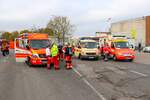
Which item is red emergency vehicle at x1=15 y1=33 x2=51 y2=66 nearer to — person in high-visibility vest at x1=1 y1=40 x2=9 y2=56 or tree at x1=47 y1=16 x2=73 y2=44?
person in high-visibility vest at x1=1 y1=40 x2=9 y2=56

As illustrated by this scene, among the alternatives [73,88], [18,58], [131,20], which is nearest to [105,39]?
[18,58]

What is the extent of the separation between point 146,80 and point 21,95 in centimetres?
669

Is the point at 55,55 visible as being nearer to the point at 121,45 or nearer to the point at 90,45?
the point at 90,45

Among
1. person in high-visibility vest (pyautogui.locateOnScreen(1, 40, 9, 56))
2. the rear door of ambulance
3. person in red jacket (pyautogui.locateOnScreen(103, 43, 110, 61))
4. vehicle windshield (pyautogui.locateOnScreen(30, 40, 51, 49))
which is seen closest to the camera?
vehicle windshield (pyautogui.locateOnScreen(30, 40, 51, 49))

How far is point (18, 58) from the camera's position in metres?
26.1

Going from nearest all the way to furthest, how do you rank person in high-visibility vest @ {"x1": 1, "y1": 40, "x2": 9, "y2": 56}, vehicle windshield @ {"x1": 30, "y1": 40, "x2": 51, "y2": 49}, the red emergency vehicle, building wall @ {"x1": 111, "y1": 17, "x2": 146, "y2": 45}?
the red emergency vehicle
vehicle windshield @ {"x1": 30, "y1": 40, "x2": 51, "y2": 49}
person in high-visibility vest @ {"x1": 1, "y1": 40, "x2": 9, "y2": 56}
building wall @ {"x1": 111, "y1": 17, "x2": 146, "y2": 45}

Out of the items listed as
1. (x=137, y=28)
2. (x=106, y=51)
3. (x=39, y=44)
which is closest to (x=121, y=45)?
(x=106, y=51)

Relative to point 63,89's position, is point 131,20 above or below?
above

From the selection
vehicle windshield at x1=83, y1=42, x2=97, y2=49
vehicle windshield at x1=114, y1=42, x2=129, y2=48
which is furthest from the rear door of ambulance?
vehicle windshield at x1=114, y1=42, x2=129, y2=48

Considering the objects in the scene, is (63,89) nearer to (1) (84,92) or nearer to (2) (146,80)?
(1) (84,92)

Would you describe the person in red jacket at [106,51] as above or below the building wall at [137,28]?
below

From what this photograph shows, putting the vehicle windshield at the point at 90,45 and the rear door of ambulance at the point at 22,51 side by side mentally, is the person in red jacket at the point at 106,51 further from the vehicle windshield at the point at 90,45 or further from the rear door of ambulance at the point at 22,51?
the rear door of ambulance at the point at 22,51

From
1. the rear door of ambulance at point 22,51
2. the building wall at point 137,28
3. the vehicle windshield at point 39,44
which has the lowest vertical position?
the rear door of ambulance at point 22,51

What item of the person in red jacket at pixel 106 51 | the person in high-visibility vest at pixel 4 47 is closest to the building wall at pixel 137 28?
the person in high-visibility vest at pixel 4 47
